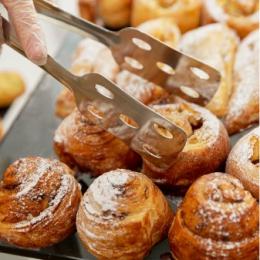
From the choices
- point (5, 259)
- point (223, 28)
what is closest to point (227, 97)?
point (223, 28)

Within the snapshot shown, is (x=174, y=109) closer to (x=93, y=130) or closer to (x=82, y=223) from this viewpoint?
(x=93, y=130)

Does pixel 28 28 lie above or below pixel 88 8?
above

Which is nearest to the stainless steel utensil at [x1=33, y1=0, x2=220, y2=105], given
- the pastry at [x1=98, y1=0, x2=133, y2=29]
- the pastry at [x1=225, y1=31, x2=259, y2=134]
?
the pastry at [x1=225, y1=31, x2=259, y2=134]

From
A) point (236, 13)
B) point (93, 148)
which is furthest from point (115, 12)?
point (93, 148)

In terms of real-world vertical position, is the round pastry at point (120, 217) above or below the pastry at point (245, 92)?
below

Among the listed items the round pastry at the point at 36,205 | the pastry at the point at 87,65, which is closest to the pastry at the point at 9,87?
the pastry at the point at 87,65

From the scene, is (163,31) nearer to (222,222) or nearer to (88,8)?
(88,8)

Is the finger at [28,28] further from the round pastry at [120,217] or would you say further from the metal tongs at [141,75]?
the round pastry at [120,217]
